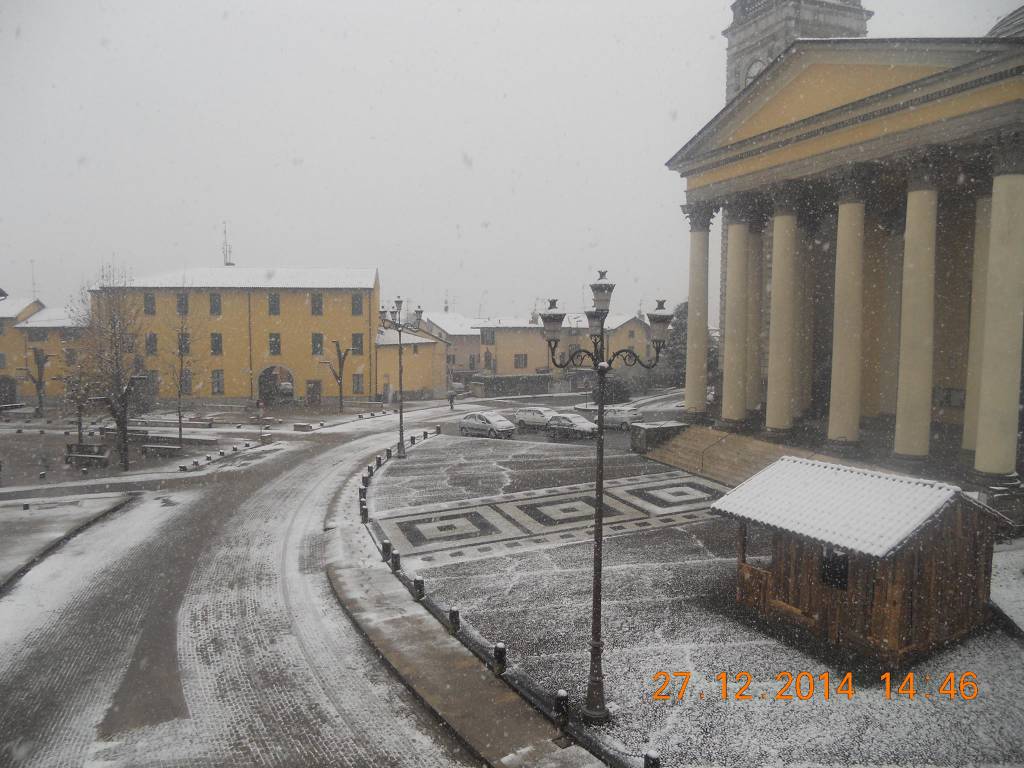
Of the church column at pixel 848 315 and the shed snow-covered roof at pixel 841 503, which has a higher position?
the church column at pixel 848 315

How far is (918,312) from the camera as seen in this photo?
18.4 meters

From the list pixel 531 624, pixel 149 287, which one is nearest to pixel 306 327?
pixel 149 287

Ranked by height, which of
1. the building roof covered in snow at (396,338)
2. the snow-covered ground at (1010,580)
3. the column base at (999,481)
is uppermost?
the building roof covered in snow at (396,338)

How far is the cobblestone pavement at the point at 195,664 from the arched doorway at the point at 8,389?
155 feet

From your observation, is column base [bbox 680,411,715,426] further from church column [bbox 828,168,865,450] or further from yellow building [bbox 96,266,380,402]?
yellow building [bbox 96,266,380,402]

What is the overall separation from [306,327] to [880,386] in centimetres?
4174

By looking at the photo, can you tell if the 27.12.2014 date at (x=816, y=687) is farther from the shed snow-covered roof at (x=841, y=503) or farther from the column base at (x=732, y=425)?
the column base at (x=732, y=425)

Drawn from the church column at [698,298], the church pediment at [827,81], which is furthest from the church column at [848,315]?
the church column at [698,298]

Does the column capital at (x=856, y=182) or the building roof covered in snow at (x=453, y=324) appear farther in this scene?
the building roof covered in snow at (x=453, y=324)

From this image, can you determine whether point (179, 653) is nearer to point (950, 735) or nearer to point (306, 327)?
point (950, 735)

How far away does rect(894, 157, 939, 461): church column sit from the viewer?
18.3 meters

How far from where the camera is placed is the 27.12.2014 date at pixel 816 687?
9641mm


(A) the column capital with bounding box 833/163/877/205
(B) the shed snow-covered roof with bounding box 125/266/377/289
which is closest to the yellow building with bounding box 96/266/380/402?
(B) the shed snow-covered roof with bounding box 125/266/377/289

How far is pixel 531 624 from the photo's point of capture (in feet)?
40.5
